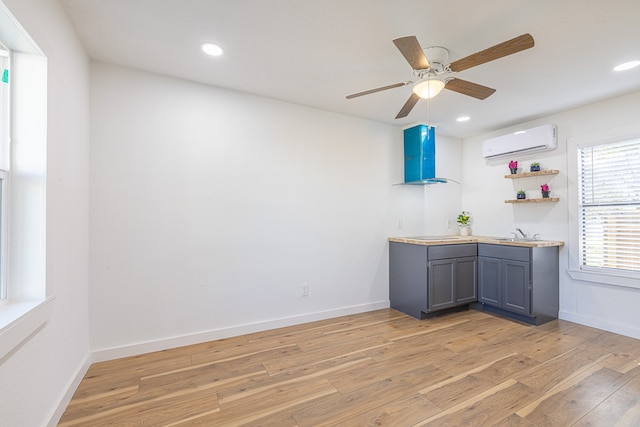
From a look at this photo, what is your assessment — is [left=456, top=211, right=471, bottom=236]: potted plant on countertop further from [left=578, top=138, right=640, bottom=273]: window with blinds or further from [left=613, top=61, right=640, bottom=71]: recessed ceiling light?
[left=613, top=61, right=640, bottom=71]: recessed ceiling light

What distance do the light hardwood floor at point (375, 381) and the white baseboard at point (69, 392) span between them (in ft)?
0.12

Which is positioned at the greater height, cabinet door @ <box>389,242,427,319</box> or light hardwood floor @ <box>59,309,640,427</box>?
cabinet door @ <box>389,242,427,319</box>

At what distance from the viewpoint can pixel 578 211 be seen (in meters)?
3.24

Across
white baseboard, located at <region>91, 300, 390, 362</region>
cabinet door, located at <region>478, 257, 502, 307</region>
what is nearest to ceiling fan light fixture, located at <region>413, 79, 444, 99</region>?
cabinet door, located at <region>478, 257, 502, 307</region>

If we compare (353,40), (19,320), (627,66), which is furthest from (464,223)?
(19,320)

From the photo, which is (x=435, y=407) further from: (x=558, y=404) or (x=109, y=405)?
(x=109, y=405)

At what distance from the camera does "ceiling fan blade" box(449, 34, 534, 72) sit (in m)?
1.53

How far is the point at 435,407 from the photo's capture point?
180cm

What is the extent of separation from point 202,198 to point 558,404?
3074mm

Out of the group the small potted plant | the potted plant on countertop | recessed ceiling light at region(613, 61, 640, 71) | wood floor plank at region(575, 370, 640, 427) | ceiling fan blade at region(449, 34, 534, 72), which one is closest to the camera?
ceiling fan blade at region(449, 34, 534, 72)

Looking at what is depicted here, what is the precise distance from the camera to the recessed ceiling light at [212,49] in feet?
6.95

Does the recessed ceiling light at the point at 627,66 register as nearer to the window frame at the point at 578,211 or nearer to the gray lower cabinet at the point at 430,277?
the window frame at the point at 578,211

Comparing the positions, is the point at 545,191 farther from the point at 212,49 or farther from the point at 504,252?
the point at 212,49

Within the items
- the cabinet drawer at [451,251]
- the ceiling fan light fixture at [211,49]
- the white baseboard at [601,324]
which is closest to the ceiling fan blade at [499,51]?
the ceiling fan light fixture at [211,49]
